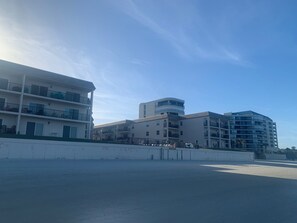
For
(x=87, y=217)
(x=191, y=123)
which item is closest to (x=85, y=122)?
(x=87, y=217)

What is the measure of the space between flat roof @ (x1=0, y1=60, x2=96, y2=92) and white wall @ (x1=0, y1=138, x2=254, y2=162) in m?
12.1

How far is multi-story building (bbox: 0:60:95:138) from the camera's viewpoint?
106 feet

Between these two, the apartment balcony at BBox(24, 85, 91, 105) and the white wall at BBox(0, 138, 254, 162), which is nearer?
the white wall at BBox(0, 138, 254, 162)

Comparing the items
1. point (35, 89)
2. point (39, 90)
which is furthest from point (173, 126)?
point (35, 89)

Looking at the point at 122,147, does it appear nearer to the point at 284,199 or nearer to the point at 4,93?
the point at 4,93

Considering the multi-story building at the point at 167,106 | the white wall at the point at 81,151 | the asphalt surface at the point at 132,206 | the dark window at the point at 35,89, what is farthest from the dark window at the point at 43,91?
the multi-story building at the point at 167,106

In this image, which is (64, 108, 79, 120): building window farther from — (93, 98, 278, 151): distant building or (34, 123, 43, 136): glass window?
(93, 98, 278, 151): distant building

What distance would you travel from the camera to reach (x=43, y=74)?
3456cm

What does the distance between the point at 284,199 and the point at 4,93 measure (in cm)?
3405

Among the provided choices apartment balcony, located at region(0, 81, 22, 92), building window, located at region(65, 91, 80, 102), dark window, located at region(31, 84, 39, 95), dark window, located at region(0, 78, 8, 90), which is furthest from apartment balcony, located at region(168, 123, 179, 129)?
dark window, located at region(0, 78, 8, 90)

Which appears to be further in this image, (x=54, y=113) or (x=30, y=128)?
(x=54, y=113)

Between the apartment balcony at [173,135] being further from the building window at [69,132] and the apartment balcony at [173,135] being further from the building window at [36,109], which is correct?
the building window at [36,109]

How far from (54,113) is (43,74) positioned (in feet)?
18.1

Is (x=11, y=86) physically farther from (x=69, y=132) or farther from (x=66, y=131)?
(x=69, y=132)
